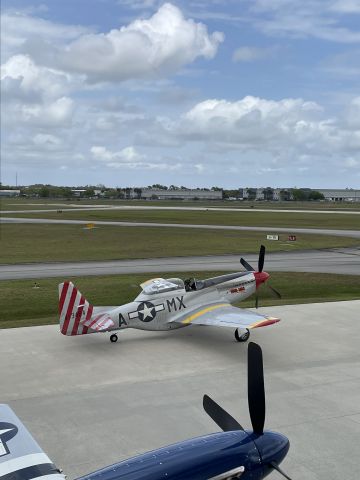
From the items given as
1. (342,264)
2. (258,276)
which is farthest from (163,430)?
(342,264)

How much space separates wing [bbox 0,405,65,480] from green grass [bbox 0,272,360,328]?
41.2ft

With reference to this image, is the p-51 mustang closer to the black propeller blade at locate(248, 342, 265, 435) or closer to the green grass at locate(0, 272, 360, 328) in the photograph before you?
the green grass at locate(0, 272, 360, 328)

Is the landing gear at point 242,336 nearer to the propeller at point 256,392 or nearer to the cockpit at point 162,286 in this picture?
the cockpit at point 162,286

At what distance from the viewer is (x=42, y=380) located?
45.2 feet

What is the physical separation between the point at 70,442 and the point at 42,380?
3860 mm

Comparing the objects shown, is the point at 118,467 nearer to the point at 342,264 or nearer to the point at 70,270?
the point at 70,270

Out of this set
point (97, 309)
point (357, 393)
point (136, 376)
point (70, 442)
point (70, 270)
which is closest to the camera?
point (70, 442)

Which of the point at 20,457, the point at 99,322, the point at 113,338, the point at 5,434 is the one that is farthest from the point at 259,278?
the point at 20,457

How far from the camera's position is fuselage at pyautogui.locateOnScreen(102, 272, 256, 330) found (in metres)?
16.8

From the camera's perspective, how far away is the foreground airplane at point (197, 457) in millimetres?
6312

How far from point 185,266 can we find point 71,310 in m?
20.5

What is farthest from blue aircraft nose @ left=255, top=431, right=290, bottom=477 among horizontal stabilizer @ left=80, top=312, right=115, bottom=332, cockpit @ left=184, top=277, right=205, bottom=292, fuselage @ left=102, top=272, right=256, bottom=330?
cockpit @ left=184, top=277, right=205, bottom=292

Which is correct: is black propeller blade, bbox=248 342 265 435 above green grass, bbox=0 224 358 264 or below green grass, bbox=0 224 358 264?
above

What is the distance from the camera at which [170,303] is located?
695 inches
